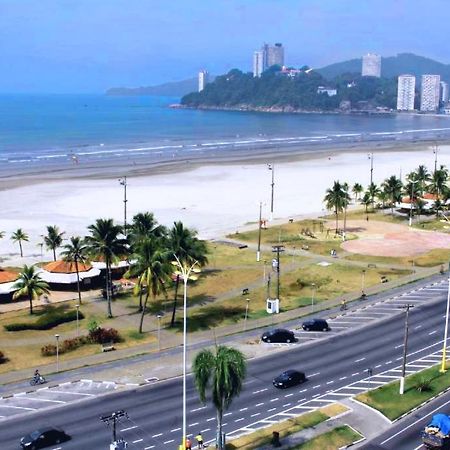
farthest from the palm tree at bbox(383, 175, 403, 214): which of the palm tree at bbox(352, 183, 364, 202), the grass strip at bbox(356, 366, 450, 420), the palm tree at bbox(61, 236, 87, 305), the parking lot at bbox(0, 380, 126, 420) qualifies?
the parking lot at bbox(0, 380, 126, 420)

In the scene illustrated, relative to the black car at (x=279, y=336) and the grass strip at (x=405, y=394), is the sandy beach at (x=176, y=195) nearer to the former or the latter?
the black car at (x=279, y=336)

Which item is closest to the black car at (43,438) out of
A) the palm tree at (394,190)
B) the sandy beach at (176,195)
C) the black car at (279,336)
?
the black car at (279,336)

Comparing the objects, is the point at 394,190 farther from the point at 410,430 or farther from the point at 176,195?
the point at 410,430

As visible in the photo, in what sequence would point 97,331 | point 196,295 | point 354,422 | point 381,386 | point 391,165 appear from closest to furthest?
point 354,422 < point 381,386 < point 97,331 < point 196,295 < point 391,165

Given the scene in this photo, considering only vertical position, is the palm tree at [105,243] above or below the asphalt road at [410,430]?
above

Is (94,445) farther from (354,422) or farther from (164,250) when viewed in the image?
(164,250)

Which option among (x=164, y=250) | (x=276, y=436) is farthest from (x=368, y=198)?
(x=276, y=436)
